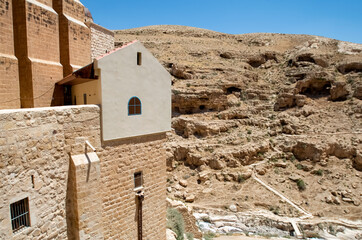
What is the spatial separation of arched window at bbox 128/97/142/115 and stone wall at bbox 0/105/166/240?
77 centimetres

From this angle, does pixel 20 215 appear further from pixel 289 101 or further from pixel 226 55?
pixel 226 55

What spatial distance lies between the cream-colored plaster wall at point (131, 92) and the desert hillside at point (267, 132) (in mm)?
9552

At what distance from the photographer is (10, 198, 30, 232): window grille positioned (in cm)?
398

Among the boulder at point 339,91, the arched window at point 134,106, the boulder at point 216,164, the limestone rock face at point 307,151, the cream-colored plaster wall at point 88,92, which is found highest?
the boulder at point 339,91

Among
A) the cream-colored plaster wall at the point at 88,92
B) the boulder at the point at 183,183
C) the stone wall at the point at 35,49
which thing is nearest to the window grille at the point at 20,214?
the cream-colored plaster wall at the point at 88,92

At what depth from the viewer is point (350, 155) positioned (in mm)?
17297

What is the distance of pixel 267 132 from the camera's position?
66.4 ft

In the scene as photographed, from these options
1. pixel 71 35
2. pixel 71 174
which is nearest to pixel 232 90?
pixel 71 35

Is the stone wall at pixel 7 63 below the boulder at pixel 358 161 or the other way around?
the other way around

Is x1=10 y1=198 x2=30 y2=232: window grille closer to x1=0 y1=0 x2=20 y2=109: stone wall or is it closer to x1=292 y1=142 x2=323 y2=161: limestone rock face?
x1=0 y1=0 x2=20 y2=109: stone wall

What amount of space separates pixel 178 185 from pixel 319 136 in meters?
12.1

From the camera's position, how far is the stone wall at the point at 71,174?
12.8 ft

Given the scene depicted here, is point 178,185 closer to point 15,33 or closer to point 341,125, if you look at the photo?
point 15,33

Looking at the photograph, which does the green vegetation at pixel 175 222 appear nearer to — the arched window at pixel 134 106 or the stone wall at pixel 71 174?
the stone wall at pixel 71 174
